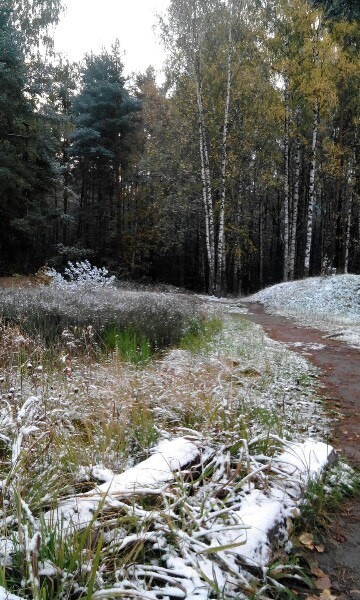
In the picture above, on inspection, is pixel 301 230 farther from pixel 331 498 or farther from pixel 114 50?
pixel 331 498

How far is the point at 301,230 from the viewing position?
28344mm

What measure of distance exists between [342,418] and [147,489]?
8.76 ft

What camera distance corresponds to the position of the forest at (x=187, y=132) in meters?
17.3

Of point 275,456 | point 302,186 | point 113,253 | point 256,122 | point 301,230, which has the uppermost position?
point 256,122

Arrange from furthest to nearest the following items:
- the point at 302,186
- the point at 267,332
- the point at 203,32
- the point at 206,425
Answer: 1. the point at 302,186
2. the point at 203,32
3. the point at 267,332
4. the point at 206,425

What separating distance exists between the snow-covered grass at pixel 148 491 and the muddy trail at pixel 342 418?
203 mm

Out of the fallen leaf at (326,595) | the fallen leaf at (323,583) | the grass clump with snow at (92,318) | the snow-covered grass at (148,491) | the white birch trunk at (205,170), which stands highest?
the white birch trunk at (205,170)

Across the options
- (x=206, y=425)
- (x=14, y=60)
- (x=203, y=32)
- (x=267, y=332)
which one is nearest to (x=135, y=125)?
(x=203, y=32)

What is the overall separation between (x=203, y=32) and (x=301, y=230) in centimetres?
1446

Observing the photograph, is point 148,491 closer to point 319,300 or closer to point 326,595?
point 326,595

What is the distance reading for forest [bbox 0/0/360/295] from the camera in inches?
681

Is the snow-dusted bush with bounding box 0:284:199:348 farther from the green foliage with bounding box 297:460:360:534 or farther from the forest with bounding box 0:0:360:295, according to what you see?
the forest with bounding box 0:0:360:295

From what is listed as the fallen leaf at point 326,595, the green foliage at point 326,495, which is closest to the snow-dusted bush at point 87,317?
the green foliage at point 326,495

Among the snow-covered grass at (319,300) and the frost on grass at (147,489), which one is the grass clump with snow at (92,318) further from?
the snow-covered grass at (319,300)
